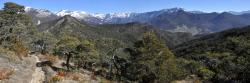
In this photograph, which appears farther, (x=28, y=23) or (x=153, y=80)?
(x=28, y=23)

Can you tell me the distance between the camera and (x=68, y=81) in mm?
44312

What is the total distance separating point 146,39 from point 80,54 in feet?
38.2

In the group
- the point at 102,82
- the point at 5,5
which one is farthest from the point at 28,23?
the point at 102,82

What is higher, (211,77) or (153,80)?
(153,80)

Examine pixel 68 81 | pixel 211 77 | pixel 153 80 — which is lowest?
pixel 211 77

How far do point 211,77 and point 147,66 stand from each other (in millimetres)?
54926

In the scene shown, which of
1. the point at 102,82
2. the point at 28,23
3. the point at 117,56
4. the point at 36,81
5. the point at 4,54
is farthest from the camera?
the point at 28,23

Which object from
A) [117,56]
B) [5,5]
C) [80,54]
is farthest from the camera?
[5,5]

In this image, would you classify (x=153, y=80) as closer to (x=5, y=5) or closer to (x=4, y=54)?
(x=4, y=54)

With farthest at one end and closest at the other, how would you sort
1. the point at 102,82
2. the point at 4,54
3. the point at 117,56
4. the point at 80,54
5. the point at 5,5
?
the point at 5,5
the point at 117,56
the point at 80,54
the point at 4,54
the point at 102,82

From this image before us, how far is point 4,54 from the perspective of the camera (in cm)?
5512

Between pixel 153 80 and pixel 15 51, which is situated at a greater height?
pixel 15 51

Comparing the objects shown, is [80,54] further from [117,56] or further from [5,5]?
[5,5]

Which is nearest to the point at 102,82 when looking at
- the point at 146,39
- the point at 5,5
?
the point at 146,39
